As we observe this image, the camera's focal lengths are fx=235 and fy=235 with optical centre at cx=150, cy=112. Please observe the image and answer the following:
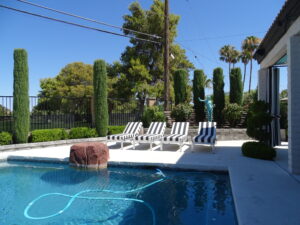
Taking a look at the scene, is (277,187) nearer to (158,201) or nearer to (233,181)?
(233,181)

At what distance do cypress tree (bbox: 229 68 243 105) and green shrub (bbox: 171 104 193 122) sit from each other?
270 centimetres

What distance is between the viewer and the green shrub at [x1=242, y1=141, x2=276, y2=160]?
6789 mm

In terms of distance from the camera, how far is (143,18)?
22.6 meters

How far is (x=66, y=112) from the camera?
1264cm

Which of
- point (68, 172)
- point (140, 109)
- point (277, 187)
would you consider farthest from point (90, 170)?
point (140, 109)

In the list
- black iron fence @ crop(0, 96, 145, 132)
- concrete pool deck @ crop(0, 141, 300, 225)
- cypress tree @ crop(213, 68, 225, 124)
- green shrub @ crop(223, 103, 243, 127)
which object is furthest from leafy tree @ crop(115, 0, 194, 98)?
concrete pool deck @ crop(0, 141, 300, 225)

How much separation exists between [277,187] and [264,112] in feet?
11.3

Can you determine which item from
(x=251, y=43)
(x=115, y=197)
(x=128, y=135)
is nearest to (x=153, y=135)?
(x=128, y=135)

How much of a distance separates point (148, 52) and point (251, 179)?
67.6ft

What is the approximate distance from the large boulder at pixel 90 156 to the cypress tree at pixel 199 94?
7874 millimetres

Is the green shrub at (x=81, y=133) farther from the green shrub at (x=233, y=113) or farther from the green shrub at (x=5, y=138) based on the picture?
the green shrub at (x=233, y=113)

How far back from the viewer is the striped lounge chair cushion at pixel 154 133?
9000 mm

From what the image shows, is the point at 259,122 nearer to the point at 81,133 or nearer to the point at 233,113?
the point at 233,113

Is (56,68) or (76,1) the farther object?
(56,68)
